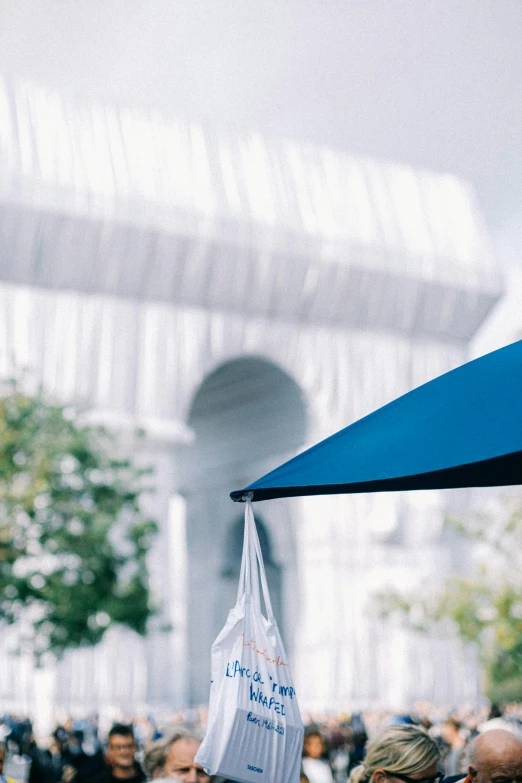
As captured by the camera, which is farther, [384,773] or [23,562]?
[23,562]

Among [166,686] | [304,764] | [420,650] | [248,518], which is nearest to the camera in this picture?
[248,518]

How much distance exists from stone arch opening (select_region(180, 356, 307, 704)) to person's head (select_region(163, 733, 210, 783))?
2929cm

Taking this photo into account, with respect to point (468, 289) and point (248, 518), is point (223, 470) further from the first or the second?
point (248, 518)

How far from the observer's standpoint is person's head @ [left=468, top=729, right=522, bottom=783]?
11.4ft

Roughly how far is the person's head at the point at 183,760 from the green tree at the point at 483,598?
940 inches

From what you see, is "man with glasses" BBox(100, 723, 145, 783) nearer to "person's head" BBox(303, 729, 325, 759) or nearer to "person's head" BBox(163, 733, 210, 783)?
"person's head" BBox(163, 733, 210, 783)

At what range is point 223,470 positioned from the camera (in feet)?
127

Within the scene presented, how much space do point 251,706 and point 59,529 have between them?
1871 centimetres

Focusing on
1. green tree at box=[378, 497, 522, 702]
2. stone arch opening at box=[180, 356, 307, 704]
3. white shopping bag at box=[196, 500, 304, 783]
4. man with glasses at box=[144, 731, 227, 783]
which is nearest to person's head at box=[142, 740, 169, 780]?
man with glasses at box=[144, 731, 227, 783]

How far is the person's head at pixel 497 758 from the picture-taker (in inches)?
137

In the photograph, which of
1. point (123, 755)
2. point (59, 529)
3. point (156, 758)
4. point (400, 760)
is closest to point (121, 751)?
point (123, 755)

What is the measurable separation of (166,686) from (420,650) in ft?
23.5

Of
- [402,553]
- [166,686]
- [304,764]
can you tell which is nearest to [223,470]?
[402,553]

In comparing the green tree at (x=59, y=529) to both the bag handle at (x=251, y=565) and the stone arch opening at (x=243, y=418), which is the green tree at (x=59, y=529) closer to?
the stone arch opening at (x=243, y=418)
